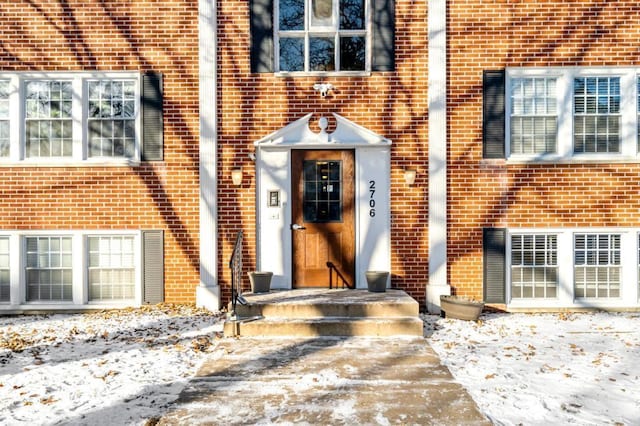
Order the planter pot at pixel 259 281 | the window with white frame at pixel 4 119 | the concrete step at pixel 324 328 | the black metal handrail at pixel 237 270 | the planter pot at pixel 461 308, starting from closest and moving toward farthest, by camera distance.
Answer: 1. the concrete step at pixel 324 328
2. the black metal handrail at pixel 237 270
3. the planter pot at pixel 461 308
4. the planter pot at pixel 259 281
5. the window with white frame at pixel 4 119

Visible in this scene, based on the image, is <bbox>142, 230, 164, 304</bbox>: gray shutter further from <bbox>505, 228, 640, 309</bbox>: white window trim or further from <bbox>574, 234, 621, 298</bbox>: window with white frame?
<bbox>574, 234, 621, 298</bbox>: window with white frame

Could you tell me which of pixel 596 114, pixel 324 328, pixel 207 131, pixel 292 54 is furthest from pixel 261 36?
pixel 596 114

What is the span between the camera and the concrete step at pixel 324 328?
18.9ft

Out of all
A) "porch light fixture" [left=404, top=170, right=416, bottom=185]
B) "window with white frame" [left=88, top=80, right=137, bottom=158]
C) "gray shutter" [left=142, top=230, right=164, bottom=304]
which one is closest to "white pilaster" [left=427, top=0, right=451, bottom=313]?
"porch light fixture" [left=404, top=170, right=416, bottom=185]

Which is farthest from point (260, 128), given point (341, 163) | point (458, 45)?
point (458, 45)

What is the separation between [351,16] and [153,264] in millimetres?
5385

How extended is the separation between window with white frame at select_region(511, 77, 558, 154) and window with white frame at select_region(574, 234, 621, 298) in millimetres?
1685

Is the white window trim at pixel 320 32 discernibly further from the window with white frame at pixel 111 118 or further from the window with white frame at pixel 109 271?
the window with white frame at pixel 109 271

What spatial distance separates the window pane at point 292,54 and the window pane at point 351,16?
0.79 meters

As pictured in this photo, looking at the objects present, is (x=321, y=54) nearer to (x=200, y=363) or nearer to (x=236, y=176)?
(x=236, y=176)

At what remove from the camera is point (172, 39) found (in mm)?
7277

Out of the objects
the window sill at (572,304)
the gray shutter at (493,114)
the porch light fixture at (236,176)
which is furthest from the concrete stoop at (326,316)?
the gray shutter at (493,114)

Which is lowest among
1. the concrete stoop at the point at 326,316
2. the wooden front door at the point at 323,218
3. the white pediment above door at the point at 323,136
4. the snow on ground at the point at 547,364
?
the snow on ground at the point at 547,364

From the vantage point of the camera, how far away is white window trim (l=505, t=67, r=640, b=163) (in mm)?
7164
